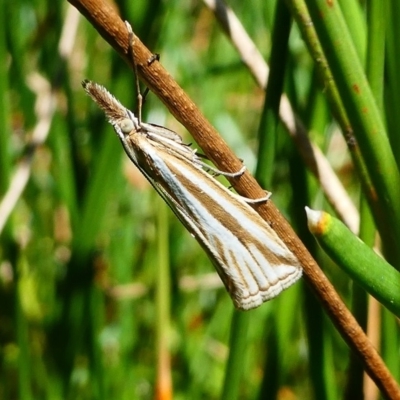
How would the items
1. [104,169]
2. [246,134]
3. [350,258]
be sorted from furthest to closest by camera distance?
[246,134] < [104,169] < [350,258]

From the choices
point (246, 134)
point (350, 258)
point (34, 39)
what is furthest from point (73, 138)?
point (246, 134)

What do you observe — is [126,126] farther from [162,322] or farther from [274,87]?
[162,322]

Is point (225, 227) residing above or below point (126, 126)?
below

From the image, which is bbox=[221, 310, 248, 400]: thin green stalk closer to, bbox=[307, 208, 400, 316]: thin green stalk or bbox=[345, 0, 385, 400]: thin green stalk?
bbox=[345, 0, 385, 400]: thin green stalk

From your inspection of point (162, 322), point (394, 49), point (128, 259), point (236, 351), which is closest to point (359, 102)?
point (394, 49)

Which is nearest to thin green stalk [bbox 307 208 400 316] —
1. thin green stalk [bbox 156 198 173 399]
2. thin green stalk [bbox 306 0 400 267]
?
thin green stalk [bbox 306 0 400 267]

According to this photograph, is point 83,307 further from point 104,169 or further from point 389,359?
point 389,359

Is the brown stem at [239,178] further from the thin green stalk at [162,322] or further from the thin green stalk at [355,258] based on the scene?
the thin green stalk at [162,322]

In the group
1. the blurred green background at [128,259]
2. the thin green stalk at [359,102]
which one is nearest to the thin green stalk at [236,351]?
the blurred green background at [128,259]
